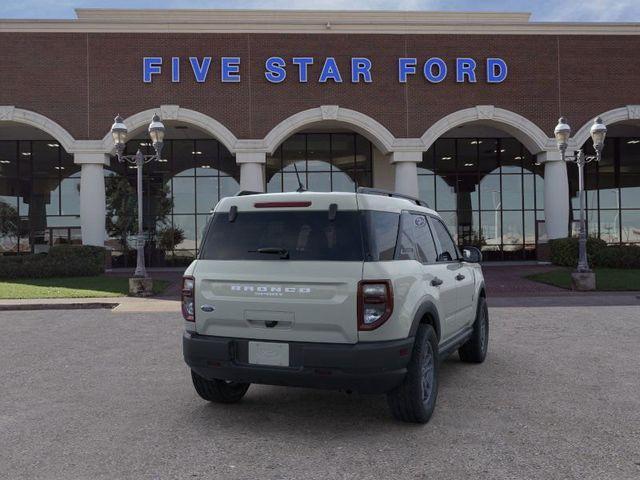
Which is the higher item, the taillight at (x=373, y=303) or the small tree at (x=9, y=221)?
the small tree at (x=9, y=221)

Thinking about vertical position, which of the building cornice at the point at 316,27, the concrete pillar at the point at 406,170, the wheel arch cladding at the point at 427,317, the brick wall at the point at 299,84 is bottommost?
the wheel arch cladding at the point at 427,317

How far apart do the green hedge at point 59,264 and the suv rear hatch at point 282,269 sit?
16.9 m

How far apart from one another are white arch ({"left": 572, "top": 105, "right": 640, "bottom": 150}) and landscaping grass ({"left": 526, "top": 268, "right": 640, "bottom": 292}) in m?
5.95

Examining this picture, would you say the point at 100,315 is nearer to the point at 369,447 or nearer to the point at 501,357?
the point at 501,357

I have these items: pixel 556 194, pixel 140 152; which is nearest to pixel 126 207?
pixel 140 152

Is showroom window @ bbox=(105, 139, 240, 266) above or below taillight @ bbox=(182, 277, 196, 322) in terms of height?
above

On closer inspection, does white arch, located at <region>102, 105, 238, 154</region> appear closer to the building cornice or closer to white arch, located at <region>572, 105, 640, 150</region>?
the building cornice

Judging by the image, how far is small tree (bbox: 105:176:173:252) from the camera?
2788cm

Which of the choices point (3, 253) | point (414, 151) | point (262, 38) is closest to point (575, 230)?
point (414, 151)

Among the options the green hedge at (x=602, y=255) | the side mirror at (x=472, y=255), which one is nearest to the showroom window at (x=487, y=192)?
the green hedge at (x=602, y=255)

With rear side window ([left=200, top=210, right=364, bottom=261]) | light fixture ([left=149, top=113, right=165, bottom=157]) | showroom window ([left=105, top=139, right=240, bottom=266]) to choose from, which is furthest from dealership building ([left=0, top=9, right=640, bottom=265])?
rear side window ([left=200, top=210, right=364, bottom=261])

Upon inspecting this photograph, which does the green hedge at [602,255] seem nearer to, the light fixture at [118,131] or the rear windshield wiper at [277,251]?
the light fixture at [118,131]

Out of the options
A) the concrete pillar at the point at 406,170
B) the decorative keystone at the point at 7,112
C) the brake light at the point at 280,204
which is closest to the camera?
the brake light at the point at 280,204

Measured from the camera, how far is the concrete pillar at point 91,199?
2216 cm
